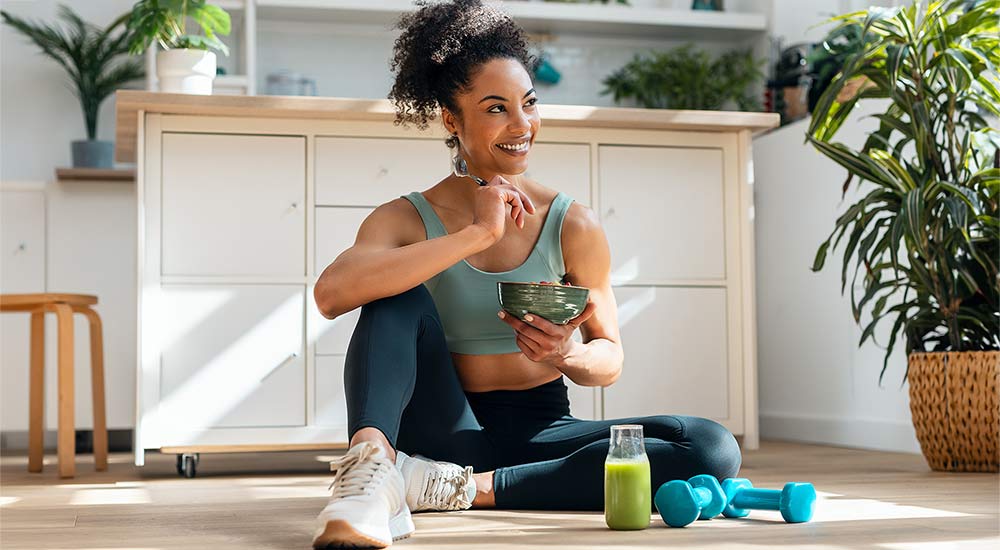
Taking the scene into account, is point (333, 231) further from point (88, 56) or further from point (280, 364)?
point (88, 56)

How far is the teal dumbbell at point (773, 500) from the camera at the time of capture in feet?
5.74

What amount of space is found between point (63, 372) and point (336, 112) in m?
0.94

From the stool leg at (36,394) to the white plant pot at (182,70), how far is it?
710 millimetres

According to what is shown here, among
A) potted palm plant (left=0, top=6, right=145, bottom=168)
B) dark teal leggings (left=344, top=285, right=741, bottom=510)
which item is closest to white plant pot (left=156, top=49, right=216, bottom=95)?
dark teal leggings (left=344, top=285, right=741, bottom=510)

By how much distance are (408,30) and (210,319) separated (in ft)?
3.45

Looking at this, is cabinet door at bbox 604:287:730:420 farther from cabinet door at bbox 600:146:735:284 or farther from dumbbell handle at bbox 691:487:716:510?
dumbbell handle at bbox 691:487:716:510

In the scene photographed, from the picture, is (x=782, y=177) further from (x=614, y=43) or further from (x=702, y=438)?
(x=702, y=438)

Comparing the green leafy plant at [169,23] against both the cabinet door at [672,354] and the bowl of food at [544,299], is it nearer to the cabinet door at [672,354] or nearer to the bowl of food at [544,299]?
the cabinet door at [672,354]

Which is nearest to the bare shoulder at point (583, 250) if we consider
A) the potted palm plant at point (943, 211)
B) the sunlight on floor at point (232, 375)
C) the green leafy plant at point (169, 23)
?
the potted palm plant at point (943, 211)

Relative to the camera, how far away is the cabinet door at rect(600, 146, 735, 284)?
A: 3.13m

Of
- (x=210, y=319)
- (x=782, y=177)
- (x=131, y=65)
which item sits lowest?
(x=210, y=319)

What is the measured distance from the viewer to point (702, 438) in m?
1.92

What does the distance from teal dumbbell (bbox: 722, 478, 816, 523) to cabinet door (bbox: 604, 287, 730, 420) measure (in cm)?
123

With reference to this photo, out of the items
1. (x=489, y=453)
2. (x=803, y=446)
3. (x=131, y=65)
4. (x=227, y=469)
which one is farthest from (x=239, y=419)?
(x=131, y=65)
